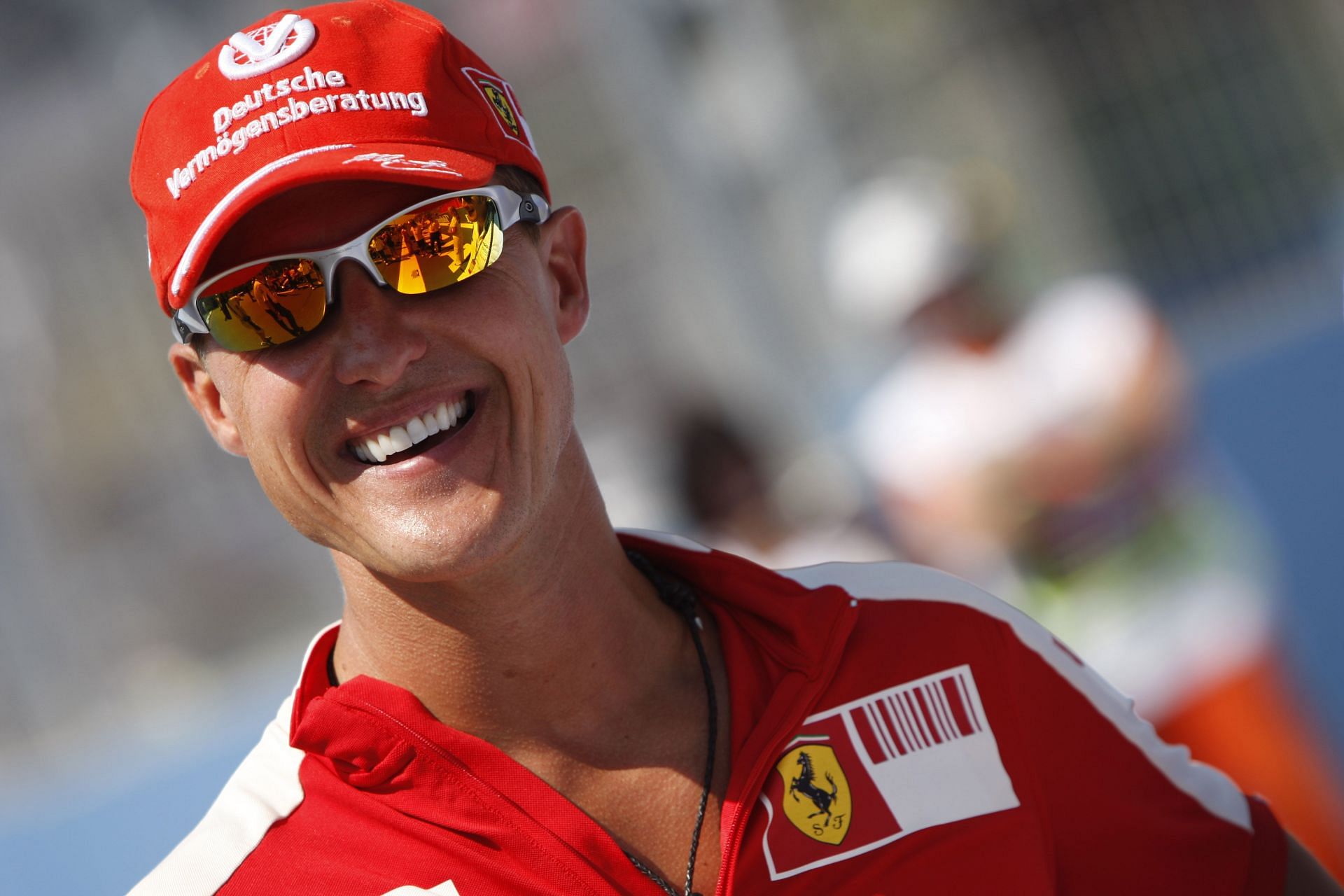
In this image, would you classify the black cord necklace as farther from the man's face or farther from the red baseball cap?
the red baseball cap

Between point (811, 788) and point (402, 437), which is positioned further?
point (811, 788)

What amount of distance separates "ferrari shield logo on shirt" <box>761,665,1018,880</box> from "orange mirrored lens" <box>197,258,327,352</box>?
36.0 inches

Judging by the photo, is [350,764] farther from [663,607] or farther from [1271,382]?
[1271,382]

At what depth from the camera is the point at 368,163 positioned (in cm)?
181

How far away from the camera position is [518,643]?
6.77 ft

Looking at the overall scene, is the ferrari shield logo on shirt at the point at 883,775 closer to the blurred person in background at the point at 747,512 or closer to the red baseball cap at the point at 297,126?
the red baseball cap at the point at 297,126

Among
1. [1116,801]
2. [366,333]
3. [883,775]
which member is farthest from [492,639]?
[1116,801]

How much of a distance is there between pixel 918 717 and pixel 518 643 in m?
0.61

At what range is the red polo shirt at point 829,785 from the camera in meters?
1.88

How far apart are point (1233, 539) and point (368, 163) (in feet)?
12.5

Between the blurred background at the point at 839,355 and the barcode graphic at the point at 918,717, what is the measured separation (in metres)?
2.74

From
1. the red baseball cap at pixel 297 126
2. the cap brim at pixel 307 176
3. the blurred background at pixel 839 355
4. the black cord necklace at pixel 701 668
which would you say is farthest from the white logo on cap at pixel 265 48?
the blurred background at pixel 839 355
